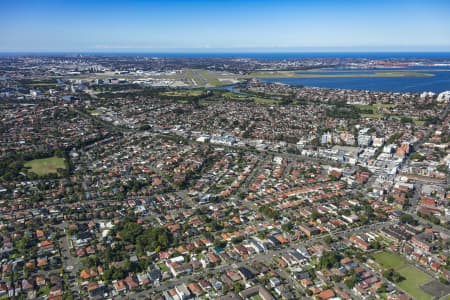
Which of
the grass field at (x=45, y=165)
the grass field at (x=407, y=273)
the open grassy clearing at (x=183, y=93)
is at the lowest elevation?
the grass field at (x=407, y=273)

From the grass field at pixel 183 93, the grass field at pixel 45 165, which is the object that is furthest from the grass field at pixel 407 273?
the grass field at pixel 183 93

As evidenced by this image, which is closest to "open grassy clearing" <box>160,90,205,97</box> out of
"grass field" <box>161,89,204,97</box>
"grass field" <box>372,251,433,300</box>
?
"grass field" <box>161,89,204,97</box>

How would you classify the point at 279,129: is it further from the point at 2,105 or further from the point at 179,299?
the point at 2,105

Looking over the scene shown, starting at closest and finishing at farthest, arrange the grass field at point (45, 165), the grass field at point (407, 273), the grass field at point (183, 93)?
the grass field at point (407, 273)
the grass field at point (45, 165)
the grass field at point (183, 93)

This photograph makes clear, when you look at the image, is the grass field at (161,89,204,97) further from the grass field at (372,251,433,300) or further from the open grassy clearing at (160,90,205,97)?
the grass field at (372,251,433,300)

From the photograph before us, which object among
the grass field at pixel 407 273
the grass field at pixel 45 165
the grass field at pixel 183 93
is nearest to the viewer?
the grass field at pixel 407 273

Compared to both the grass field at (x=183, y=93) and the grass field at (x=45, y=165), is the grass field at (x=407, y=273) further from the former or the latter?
the grass field at (x=183, y=93)

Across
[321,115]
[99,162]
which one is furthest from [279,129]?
[99,162]

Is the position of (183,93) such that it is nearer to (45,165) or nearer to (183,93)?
(183,93)
